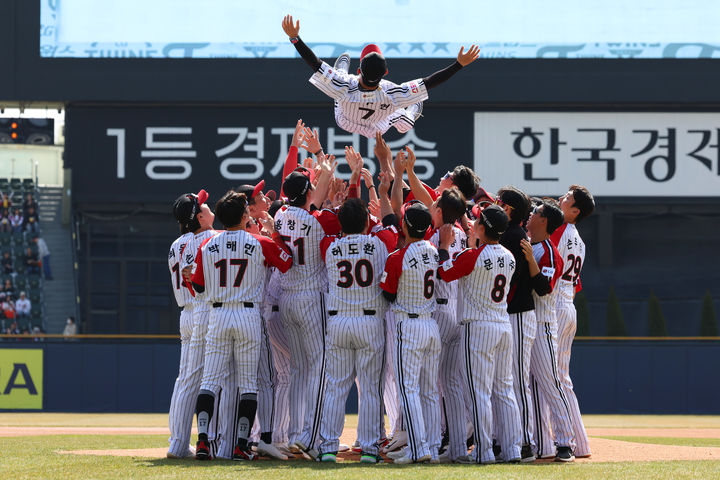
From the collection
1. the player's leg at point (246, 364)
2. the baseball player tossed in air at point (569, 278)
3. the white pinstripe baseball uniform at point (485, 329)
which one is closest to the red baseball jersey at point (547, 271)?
the baseball player tossed in air at point (569, 278)

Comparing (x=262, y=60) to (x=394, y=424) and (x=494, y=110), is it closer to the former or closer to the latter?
(x=494, y=110)

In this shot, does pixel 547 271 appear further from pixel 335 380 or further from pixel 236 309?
pixel 236 309

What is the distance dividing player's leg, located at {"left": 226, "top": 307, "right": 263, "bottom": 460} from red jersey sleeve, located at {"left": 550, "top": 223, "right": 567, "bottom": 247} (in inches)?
94.0

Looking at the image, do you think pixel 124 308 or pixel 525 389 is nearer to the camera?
pixel 525 389

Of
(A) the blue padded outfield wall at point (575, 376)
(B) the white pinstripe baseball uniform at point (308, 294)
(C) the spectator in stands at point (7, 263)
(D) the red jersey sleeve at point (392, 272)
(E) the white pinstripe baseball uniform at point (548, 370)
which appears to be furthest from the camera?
(C) the spectator in stands at point (7, 263)

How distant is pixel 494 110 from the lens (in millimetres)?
19953

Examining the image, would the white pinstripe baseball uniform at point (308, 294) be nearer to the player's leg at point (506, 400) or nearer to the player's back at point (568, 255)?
the player's leg at point (506, 400)

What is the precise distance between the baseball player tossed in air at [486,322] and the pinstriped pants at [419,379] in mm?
246

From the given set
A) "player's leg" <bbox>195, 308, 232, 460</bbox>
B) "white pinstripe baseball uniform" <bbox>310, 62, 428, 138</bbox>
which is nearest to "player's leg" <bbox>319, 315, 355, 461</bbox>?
"player's leg" <bbox>195, 308, 232, 460</bbox>

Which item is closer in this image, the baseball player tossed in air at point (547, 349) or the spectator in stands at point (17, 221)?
the baseball player tossed in air at point (547, 349)

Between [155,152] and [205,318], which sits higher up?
[155,152]

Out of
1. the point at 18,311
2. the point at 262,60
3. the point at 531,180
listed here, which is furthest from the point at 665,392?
the point at 18,311

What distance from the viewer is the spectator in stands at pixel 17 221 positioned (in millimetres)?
22500

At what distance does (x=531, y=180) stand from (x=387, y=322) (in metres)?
12.6
